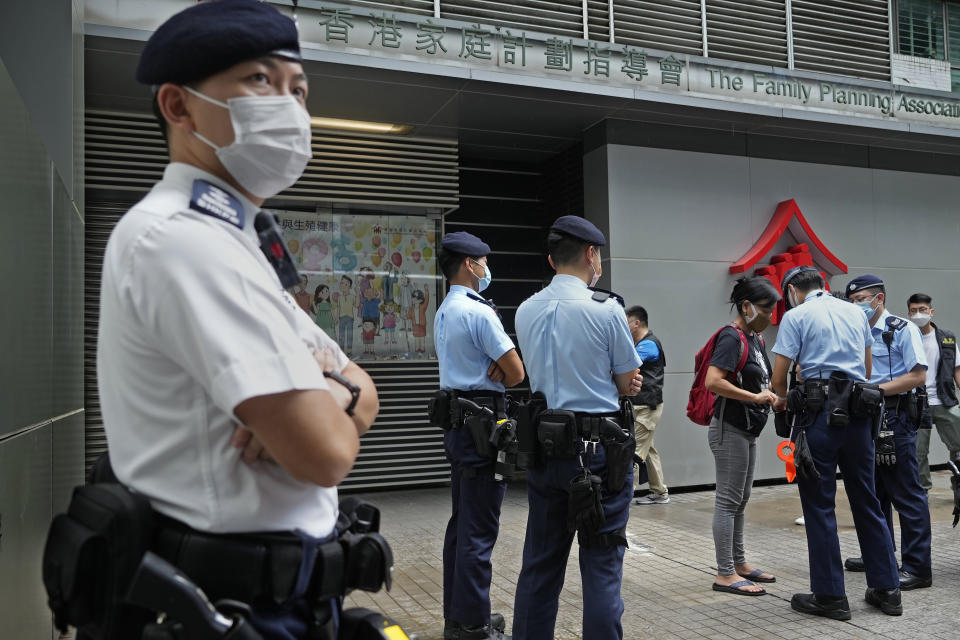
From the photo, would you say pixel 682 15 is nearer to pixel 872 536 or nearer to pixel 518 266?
pixel 518 266

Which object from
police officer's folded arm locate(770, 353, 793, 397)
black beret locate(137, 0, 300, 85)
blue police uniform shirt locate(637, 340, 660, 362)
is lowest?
police officer's folded arm locate(770, 353, 793, 397)

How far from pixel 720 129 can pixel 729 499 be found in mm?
5633

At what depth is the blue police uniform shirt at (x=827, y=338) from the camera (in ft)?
16.5

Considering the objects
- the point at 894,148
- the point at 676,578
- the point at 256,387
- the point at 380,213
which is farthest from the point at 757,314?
the point at 894,148

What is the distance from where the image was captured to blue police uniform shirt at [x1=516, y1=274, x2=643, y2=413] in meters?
3.85

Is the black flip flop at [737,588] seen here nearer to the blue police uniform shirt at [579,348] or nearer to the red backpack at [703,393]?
the red backpack at [703,393]

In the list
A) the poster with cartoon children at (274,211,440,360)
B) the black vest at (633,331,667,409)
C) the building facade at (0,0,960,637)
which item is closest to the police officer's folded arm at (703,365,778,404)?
the black vest at (633,331,667,409)

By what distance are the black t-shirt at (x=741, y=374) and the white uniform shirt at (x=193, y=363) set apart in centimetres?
422

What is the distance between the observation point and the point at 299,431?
132cm

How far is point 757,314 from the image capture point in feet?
17.6

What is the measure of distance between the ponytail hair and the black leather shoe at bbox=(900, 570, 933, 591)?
6.57 ft

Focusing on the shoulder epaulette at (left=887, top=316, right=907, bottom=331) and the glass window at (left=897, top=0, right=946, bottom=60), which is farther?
the glass window at (left=897, top=0, right=946, bottom=60)

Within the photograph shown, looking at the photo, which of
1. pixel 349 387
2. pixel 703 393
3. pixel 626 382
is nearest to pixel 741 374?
pixel 703 393

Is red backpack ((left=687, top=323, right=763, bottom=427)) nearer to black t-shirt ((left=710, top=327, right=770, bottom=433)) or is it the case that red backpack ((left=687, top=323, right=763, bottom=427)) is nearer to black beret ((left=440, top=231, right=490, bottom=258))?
black t-shirt ((left=710, top=327, right=770, bottom=433))
